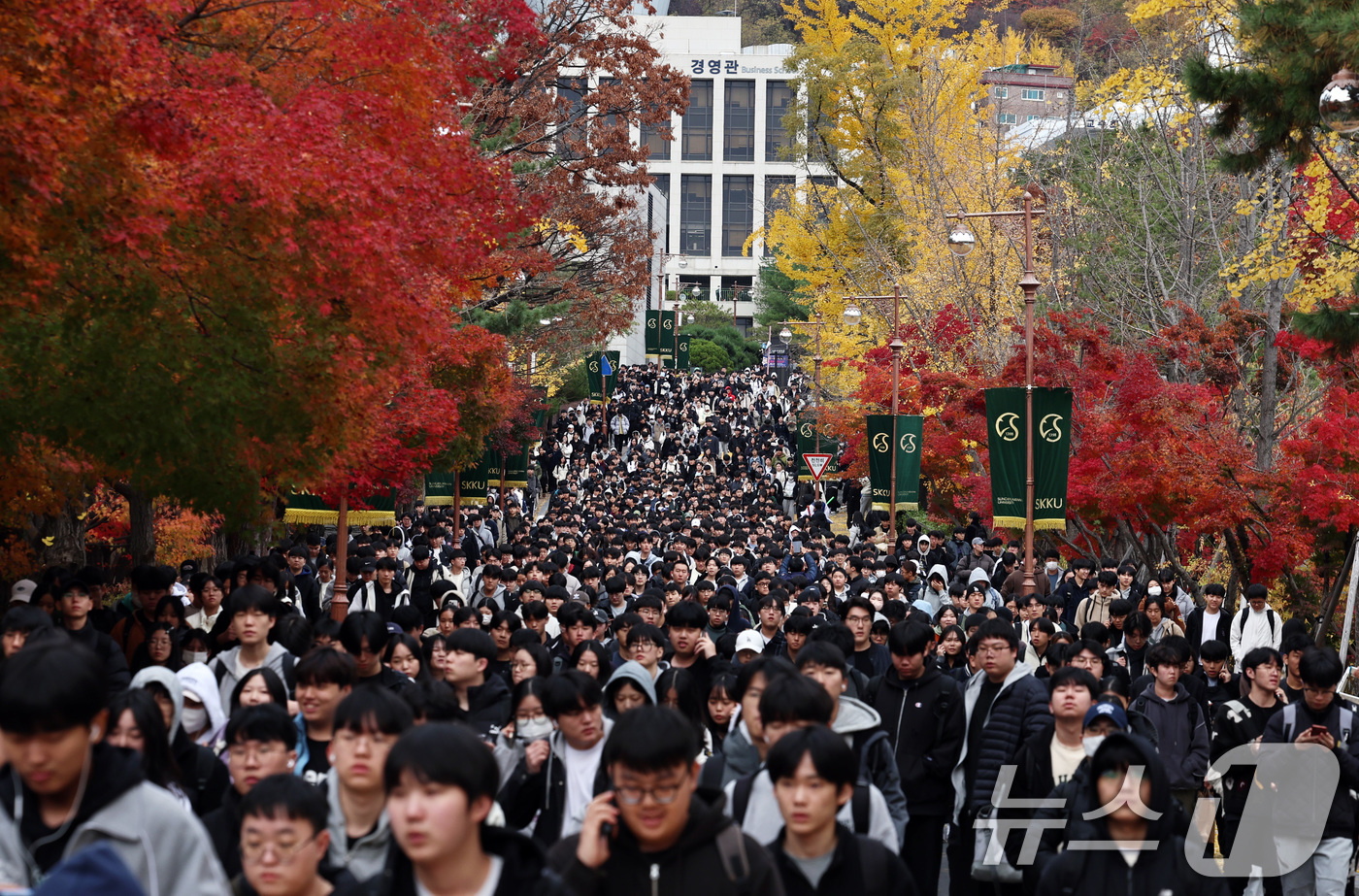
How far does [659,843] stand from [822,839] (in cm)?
68

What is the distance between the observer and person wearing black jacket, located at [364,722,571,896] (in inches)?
138

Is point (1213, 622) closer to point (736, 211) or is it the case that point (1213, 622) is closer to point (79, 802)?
point (79, 802)

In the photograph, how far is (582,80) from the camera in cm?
2869

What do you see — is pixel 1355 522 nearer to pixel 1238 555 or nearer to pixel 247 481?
pixel 1238 555

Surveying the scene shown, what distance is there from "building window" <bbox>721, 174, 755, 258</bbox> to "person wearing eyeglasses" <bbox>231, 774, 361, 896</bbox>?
109 meters

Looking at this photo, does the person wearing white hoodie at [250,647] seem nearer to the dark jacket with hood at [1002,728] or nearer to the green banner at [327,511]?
the dark jacket with hood at [1002,728]

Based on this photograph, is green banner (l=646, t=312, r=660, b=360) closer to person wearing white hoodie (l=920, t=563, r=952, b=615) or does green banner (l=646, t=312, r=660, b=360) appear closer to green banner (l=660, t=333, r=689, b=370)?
green banner (l=660, t=333, r=689, b=370)

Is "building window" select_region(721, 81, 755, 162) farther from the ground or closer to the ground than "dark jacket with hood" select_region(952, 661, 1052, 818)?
farther from the ground

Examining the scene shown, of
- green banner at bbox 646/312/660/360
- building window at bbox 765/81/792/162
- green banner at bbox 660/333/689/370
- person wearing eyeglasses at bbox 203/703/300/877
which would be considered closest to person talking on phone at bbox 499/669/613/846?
person wearing eyeglasses at bbox 203/703/300/877

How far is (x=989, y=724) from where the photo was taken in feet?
24.7

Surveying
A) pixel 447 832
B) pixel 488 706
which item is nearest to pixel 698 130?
pixel 488 706

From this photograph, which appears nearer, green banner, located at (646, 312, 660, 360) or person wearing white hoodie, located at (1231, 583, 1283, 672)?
person wearing white hoodie, located at (1231, 583, 1283, 672)

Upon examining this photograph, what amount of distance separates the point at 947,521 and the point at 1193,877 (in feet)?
112

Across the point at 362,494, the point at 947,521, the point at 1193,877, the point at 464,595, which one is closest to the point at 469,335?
the point at 362,494
